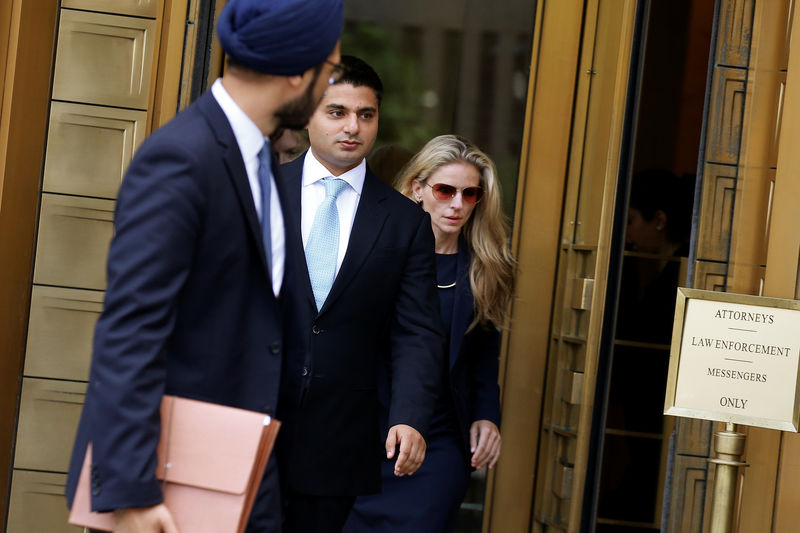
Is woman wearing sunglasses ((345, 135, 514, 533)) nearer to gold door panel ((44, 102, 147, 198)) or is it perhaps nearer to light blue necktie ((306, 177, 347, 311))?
light blue necktie ((306, 177, 347, 311))

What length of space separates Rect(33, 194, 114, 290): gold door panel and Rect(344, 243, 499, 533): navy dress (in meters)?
1.39

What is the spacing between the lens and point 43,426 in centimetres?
431

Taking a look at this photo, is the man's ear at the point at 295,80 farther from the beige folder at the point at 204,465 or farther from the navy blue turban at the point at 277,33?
the beige folder at the point at 204,465

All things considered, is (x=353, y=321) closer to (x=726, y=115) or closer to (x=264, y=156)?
(x=264, y=156)

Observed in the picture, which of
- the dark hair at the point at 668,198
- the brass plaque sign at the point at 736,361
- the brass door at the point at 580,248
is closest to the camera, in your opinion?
the brass plaque sign at the point at 736,361

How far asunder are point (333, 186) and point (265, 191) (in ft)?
4.23

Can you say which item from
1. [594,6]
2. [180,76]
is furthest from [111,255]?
[594,6]

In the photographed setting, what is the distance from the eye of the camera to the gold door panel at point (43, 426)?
169 inches

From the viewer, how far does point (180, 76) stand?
167 inches

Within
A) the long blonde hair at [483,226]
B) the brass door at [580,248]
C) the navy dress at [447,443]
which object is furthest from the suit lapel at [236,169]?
the brass door at [580,248]

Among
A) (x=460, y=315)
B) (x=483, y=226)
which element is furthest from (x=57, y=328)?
(x=483, y=226)

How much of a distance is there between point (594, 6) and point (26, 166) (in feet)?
9.00

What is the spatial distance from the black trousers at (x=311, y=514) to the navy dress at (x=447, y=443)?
0.92 m

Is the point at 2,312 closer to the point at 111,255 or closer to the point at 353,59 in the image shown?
the point at 353,59
